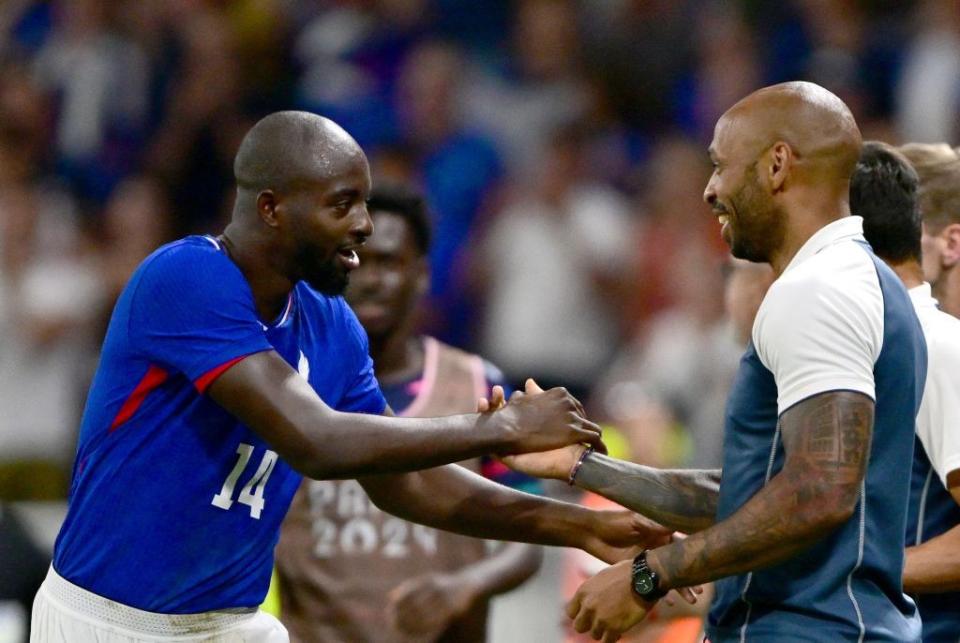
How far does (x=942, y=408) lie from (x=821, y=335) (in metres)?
0.73

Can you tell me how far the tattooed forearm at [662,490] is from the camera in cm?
438

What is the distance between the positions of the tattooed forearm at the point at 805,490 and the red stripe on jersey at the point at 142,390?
1.49m

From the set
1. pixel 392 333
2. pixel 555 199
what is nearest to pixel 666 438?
pixel 555 199

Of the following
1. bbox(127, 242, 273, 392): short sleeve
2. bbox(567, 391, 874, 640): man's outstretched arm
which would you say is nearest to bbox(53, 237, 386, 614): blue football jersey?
bbox(127, 242, 273, 392): short sleeve

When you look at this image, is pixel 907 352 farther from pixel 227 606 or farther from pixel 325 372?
pixel 227 606

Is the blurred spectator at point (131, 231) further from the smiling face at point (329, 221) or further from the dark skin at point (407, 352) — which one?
the smiling face at point (329, 221)

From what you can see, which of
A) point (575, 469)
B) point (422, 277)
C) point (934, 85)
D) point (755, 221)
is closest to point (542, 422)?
point (575, 469)

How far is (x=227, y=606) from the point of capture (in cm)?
436

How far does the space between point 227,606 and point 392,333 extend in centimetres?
187

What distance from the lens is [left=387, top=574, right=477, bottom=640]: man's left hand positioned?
18.0 ft

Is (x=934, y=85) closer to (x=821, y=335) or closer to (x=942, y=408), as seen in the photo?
(x=942, y=408)

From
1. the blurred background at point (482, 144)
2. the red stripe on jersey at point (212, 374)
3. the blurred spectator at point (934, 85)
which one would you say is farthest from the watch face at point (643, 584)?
the blurred spectator at point (934, 85)

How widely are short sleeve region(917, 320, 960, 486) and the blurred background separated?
411cm

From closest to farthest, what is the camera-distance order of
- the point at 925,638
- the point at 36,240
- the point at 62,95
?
the point at 925,638 < the point at 36,240 < the point at 62,95
